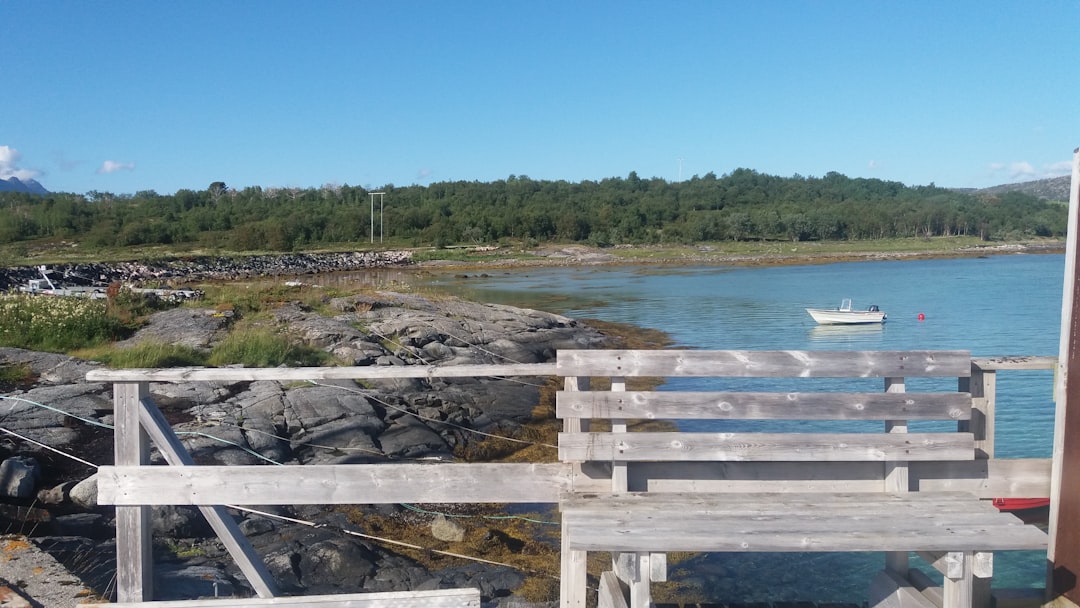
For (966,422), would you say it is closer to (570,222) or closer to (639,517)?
(639,517)

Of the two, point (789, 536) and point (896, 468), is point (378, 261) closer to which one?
point (896, 468)

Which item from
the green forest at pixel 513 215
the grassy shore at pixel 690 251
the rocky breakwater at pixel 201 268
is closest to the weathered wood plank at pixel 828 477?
the rocky breakwater at pixel 201 268

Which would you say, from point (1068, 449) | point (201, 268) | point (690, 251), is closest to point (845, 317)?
→ point (1068, 449)

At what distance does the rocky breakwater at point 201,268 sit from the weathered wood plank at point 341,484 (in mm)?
24958

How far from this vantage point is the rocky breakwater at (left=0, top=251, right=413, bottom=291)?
34156 mm

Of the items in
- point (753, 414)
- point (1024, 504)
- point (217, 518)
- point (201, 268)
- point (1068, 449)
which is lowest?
point (1024, 504)

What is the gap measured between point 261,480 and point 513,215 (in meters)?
110

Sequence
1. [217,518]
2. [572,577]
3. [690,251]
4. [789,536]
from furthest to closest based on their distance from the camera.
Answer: [690,251] → [217,518] → [572,577] → [789,536]

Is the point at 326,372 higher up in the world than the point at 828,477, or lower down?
higher up

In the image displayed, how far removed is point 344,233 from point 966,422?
316 feet

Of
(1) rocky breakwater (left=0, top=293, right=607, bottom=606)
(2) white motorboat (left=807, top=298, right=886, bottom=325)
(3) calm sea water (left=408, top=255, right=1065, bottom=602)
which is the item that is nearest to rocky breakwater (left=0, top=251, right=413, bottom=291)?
(3) calm sea water (left=408, top=255, right=1065, bottom=602)

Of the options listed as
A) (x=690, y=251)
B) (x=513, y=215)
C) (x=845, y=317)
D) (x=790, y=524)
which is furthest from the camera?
(x=513, y=215)

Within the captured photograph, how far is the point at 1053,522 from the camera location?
4848 mm

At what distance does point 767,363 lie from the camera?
4805 mm
